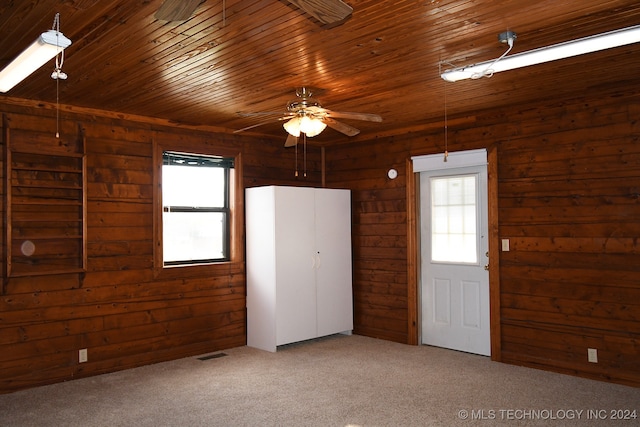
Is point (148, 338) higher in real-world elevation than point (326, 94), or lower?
lower

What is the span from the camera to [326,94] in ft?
14.5

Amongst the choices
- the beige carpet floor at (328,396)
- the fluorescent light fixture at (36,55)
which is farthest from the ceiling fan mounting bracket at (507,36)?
the beige carpet floor at (328,396)

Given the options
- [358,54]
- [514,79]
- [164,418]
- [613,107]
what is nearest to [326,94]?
[358,54]

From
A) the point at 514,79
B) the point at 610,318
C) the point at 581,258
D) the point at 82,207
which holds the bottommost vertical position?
the point at 610,318

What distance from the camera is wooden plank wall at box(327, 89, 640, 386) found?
170 inches

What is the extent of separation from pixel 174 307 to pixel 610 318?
4042 millimetres

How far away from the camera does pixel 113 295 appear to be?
4.94 meters

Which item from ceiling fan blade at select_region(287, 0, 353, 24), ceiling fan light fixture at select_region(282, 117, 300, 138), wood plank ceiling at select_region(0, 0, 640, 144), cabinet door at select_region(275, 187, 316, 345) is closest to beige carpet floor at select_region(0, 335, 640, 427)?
cabinet door at select_region(275, 187, 316, 345)

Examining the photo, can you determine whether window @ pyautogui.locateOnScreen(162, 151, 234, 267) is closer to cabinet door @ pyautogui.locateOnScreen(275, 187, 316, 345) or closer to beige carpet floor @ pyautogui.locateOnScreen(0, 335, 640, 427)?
cabinet door @ pyautogui.locateOnScreen(275, 187, 316, 345)

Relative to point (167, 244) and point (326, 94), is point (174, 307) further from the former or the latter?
point (326, 94)

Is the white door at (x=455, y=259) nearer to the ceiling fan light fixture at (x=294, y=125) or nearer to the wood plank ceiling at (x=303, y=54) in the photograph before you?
the wood plank ceiling at (x=303, y=54)

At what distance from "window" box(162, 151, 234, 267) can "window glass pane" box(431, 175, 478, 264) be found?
2.32 m

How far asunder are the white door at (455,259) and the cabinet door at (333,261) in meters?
0.94

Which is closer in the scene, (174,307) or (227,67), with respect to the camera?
(227,67)
